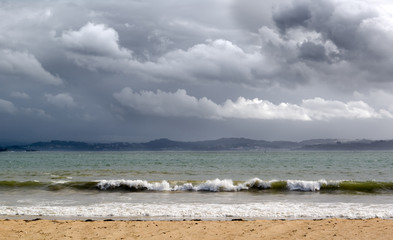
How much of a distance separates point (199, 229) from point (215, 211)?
162 inches

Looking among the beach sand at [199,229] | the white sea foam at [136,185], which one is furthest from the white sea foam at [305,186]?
the beach sand at [199,229]

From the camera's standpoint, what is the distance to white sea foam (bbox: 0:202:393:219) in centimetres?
1462

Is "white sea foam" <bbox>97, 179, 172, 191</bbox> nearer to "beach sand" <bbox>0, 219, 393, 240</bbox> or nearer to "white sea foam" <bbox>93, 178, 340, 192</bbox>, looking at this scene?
"white sea foam" <bbox>93, 178, 340, 192</bbox>

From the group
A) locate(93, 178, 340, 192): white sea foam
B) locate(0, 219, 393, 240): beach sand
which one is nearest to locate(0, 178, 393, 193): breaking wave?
locate(93, 178, 340, 192): white sea foam

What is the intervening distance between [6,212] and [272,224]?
446 inches

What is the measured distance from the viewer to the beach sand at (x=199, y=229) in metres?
10.6

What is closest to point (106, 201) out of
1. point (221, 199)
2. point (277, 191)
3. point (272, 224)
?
point (221, 199)

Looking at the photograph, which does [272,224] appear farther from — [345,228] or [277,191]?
[277,191]

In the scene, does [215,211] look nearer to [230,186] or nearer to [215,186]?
[215,186]

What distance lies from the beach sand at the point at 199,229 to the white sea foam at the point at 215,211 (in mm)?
1939

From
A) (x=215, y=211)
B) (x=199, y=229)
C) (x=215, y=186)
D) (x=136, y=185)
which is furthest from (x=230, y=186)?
(x=199, y=229)

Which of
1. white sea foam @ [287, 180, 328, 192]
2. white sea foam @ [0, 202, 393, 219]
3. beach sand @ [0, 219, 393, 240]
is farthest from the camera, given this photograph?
white sea foam @ [287, 180, 328, 192]

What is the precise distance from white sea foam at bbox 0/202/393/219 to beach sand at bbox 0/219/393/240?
6.36 feet

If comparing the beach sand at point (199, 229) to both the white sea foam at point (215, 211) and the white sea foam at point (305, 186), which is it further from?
the white sea foam at point (305, 186)
